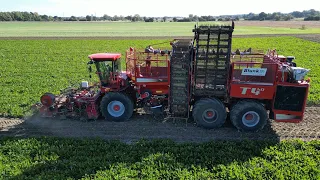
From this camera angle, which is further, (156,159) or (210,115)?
(210,115)

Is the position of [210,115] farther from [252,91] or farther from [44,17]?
[44,17]

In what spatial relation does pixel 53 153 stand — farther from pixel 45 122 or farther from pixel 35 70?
pixel 35 70

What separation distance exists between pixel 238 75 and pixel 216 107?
1.43m

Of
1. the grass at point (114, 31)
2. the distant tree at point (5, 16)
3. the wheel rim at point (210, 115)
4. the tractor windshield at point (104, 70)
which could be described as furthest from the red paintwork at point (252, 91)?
the distant tree at point (5, 16)

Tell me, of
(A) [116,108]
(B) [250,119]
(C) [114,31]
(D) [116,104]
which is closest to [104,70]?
(D) [116,104]

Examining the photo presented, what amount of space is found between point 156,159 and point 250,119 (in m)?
4.14

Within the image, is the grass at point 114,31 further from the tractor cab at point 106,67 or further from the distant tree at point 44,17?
the distant tree at point 44,17

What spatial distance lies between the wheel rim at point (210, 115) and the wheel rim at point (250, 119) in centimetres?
101

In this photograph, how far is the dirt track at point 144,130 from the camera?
10461 millimetres

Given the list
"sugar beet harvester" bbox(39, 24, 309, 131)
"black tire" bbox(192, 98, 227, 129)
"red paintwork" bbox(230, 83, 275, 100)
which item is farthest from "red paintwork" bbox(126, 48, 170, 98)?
"red paintwork" bbox(230, 83, 275, 100)

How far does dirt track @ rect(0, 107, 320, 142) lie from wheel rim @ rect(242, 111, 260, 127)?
0.39 m

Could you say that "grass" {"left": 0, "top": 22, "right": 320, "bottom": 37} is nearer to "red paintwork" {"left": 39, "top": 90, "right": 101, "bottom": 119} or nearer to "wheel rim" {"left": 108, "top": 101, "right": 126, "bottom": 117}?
"red paintwork" {"left": 39, "top": 90, "right": 101, "bottom": 119}

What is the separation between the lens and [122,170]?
26.3 ft

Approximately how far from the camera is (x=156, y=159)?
28.2ft
